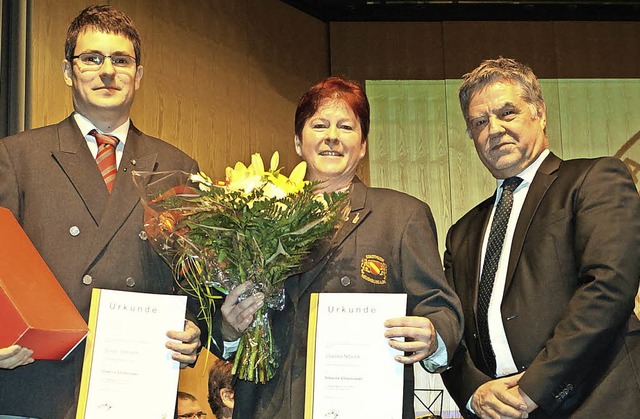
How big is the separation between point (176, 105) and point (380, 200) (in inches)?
115

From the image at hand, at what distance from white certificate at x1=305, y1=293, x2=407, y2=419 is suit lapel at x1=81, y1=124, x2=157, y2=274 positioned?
2.00ft

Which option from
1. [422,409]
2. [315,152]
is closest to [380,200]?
[315,152]

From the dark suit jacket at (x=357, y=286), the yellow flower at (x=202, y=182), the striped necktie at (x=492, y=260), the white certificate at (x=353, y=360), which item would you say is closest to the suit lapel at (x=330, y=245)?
the dark suit jacket at (x=357, y=286)

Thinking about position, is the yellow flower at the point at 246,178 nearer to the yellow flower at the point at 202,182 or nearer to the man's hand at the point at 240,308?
the yellow flower at the point at 202,182

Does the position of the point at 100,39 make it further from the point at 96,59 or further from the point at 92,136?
the point at 92,136

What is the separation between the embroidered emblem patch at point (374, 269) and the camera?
2.40 meters

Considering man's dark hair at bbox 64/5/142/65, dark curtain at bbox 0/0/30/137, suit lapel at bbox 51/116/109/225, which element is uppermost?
dark curtain at bbox 0/0/30/137

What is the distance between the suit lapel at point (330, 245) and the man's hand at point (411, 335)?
262 mm

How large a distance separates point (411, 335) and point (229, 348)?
539mm

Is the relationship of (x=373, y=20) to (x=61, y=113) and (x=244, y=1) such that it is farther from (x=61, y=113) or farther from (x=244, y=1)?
(x=61, y=113)

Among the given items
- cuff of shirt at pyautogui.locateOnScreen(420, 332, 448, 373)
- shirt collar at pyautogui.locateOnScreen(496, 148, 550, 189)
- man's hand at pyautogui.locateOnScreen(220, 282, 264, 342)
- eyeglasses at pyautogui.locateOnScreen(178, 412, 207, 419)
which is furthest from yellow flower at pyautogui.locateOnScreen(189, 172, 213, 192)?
eyeglasses at pyautogui.locateOnScreen(178, 412, 207, 419)

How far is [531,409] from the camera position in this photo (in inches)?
95.3

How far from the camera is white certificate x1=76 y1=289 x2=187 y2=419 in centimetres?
217

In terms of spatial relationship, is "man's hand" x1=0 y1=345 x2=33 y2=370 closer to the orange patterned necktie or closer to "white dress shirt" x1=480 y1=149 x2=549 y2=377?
the orange patterned necktie
